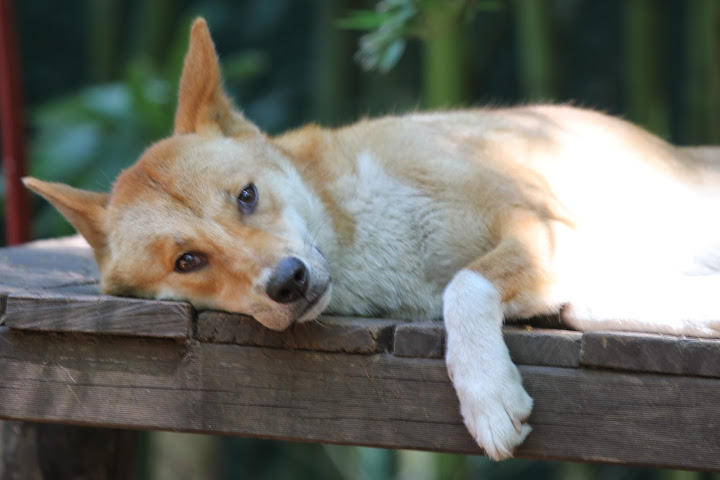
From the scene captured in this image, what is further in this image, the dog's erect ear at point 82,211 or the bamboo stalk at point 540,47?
the bamboo stalk at point 540,47

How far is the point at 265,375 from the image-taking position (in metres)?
2.22

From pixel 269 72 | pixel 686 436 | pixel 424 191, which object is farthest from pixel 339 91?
pixel 686 436

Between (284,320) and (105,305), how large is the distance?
50 cm

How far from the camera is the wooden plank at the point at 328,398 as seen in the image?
1.97m

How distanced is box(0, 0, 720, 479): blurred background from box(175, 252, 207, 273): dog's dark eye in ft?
4.26

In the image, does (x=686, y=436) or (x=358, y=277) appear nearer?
(x=686, y=436)

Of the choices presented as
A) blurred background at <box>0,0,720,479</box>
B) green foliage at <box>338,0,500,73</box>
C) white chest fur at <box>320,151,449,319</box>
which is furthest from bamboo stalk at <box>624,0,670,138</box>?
white chest fur at <box>320,151,449,319</box>

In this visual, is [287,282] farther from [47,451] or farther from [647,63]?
[647,63]

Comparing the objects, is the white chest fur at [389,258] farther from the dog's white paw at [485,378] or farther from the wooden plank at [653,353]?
the wooden plank at [653,353]

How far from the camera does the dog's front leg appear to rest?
196 cm

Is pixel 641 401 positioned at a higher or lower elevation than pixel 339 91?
higher

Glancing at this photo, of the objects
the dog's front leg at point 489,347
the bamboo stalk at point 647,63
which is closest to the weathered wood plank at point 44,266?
the dog's front leg at point 489,347

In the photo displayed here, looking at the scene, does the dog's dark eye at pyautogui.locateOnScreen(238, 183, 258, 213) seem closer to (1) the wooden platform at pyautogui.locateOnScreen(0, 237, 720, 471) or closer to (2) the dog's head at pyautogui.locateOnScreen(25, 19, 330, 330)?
(2) the dog's head at pyautogui.locateOnScreen(25, 19, 330, 330)

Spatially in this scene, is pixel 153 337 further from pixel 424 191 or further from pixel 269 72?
pixel 269 72
